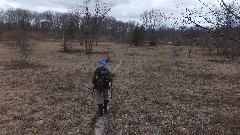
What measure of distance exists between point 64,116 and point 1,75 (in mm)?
13276

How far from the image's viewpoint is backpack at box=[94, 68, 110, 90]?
12.5 metres

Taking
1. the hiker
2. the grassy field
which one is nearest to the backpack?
the hiker

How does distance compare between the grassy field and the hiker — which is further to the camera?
the hiker

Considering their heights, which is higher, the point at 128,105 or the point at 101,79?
the point at 101,79

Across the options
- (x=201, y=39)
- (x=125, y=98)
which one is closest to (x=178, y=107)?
(x=125, y=98)

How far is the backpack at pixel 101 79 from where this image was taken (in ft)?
41.0

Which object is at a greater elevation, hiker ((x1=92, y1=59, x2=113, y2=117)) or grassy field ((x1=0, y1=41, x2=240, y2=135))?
hiker ((x1=92, y1=59, x2=113, y2=117))

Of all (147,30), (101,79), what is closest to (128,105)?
(101,79)

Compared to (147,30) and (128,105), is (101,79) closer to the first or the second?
(128,105)

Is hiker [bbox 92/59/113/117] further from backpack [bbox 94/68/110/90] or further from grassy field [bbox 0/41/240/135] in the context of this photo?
grassy field [bbox 0/41/240/135]

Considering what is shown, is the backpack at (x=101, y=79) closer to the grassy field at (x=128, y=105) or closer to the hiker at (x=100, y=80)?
the hiker at (x=100, y=80)

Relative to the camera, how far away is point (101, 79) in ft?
41.0

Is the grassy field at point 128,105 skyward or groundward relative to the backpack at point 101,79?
groundward

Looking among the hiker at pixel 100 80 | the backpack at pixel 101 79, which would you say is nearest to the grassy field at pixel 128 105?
the hiker at pixel 100 80
